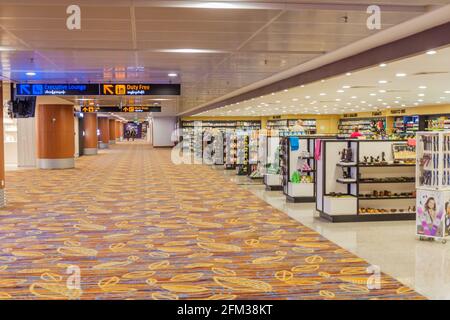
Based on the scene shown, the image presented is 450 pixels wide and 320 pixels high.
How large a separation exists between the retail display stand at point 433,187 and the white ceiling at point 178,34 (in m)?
2.03

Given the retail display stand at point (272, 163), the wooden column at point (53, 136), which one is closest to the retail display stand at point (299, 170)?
the retail display stand at point (272, 163)

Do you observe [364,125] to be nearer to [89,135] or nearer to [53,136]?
[89,135]

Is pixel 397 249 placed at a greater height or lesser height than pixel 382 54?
lesser

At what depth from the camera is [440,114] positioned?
1019 inches

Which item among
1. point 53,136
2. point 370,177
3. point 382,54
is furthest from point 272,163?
A: point 53,136

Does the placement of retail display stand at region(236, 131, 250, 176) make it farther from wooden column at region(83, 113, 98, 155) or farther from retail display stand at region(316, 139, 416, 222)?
wooden column at region(83, 113, 98, 155)

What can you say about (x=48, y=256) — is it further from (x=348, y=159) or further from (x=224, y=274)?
(x=348, y=159)

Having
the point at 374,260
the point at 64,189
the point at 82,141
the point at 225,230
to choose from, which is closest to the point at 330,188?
the point at 225,230

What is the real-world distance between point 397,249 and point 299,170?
512 cm

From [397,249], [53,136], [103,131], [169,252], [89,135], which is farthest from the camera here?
[103,131]

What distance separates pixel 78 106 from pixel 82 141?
5.97 meters

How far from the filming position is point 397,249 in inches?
287

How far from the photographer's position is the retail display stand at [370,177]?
9.82 metres

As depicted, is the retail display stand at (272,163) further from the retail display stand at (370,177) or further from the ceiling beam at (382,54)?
the retail display stand at (370,177)
